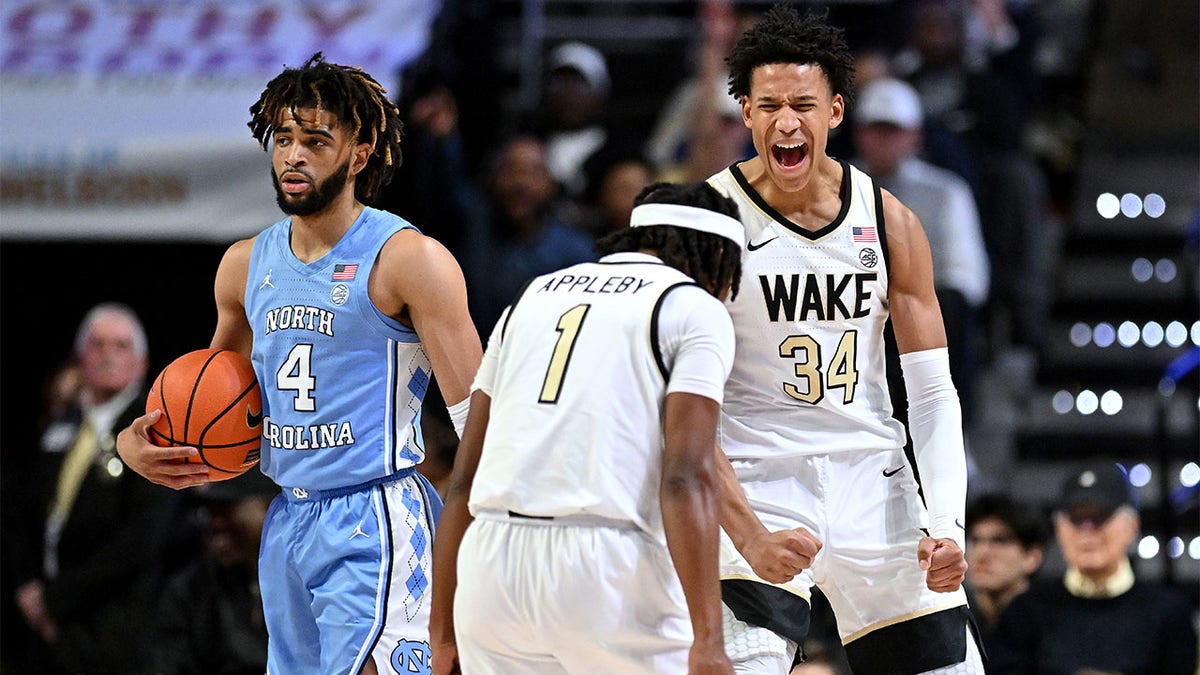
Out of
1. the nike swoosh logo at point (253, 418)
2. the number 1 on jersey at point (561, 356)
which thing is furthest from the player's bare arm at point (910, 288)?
the nike swoosh logo at point (253, 418)

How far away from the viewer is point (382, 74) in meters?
9.67

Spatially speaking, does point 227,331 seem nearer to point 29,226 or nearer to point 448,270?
point 448,270

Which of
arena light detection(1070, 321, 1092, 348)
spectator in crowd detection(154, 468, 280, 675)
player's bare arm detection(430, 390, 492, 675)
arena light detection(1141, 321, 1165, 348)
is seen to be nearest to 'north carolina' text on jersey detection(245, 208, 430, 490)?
player's bare arm detection(430, 390, 492, 675)

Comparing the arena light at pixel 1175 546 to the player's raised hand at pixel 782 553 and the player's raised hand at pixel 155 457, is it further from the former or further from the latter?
the player's raised hand at pixel 155 457

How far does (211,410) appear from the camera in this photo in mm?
5113

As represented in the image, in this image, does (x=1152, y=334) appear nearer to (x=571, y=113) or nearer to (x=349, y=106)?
(x=571, y=113)

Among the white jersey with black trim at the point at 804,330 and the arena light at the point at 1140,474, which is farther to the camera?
the arena light at the point at 1140,474

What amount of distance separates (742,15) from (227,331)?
6.13m

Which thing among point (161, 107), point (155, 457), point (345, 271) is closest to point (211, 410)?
point (155, 457)

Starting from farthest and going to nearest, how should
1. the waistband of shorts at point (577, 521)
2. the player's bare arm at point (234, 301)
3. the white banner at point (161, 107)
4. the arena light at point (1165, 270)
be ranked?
the arena light at point (1165, 270) < the white banner at point (161, 107) < the player's bare arm at point (234, 301) < the waistband of shorts at point (577, 521)

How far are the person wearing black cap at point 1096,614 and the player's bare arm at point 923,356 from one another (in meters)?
2.73

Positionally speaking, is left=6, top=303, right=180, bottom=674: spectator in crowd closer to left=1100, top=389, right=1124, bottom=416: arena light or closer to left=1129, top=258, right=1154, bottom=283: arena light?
left=1100, top=389, right=1124, bottom=416: arena light

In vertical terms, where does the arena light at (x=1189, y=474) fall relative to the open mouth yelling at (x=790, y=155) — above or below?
below

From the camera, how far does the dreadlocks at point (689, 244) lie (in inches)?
179
